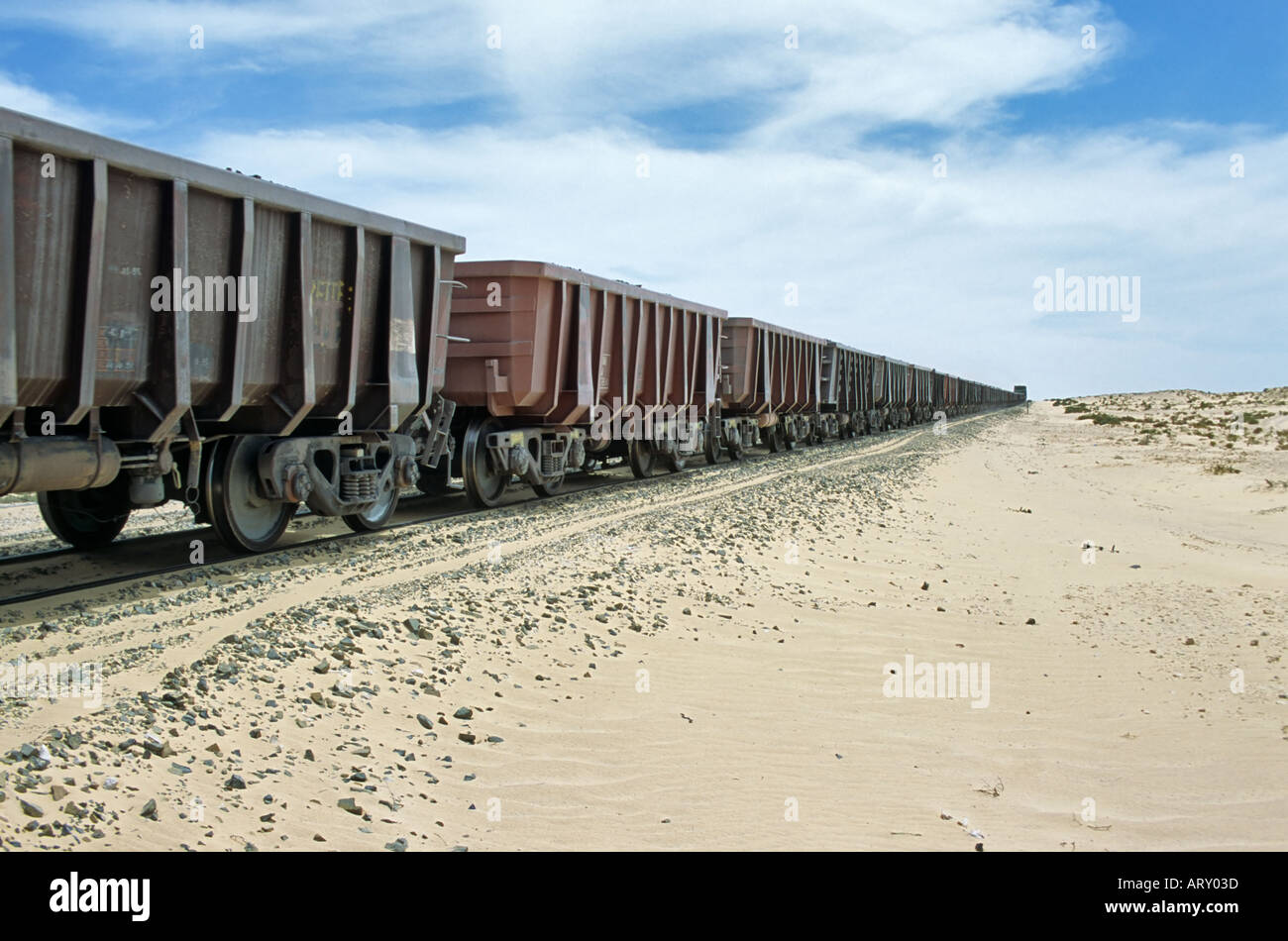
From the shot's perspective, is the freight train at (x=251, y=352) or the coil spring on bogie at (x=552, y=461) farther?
the coil spring on bogie at (x=552, y=461)

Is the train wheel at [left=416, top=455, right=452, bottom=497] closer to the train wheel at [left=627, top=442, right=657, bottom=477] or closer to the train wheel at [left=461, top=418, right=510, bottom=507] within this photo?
the train wheel at [left=461, top=418, right=510, bottom=507]

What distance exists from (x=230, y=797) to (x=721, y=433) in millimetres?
19005

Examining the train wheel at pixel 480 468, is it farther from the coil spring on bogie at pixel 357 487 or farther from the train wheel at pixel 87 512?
the train wheel at pixel 87 512

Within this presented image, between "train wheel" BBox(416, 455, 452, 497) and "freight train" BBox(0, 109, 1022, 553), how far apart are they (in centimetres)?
7

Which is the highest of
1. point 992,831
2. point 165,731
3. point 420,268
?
point 420,268

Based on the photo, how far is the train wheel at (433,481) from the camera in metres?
Answer: 12.8

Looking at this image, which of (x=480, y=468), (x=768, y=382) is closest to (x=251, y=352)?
(x=480, y=468)

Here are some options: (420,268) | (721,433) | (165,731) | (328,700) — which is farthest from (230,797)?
(721,433)

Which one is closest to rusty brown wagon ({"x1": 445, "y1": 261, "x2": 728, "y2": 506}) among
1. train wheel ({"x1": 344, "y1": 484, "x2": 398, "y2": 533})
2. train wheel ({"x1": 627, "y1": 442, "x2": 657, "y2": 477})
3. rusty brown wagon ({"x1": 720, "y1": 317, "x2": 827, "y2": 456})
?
train wheel ({"x1": 627, "y1": 442, "x2": 657, "y2": 477})

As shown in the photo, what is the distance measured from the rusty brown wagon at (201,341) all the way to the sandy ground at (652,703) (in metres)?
0.92

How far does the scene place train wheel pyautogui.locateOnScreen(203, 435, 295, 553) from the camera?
8.34 meters

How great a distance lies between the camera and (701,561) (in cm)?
892

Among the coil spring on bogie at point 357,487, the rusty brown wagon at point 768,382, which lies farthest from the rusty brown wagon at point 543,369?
the rusty brown wagon at point 768,382
